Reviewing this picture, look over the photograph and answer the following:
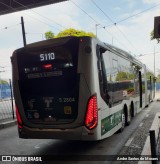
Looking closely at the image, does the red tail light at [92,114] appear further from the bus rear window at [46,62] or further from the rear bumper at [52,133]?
the bus rear window at [46,62]

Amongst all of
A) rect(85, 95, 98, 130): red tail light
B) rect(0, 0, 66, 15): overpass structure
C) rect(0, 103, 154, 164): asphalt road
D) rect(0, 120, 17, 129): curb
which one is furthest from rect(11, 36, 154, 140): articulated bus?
rect(0, 0, 66, 15): overpass structure

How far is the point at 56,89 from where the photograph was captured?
6406 millimetres

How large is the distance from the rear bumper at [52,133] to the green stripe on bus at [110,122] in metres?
0.71

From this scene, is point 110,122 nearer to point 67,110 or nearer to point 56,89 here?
point 67,110

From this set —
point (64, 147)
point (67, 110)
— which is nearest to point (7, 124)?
point (64, 147)

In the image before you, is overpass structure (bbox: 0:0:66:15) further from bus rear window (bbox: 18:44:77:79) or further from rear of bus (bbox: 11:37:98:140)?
rear of bus (bbox: 11:37:98:140)

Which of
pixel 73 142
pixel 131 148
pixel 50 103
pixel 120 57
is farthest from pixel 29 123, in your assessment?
pixel 120 57

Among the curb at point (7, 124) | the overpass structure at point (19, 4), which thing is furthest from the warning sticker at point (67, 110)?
the overpass structure at point (19, 4)

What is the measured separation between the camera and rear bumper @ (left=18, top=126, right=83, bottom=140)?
608 centimetres

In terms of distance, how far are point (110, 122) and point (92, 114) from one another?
1.34m

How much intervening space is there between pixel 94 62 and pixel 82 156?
7.87 ft

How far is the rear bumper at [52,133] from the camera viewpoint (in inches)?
239

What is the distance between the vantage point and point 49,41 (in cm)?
654

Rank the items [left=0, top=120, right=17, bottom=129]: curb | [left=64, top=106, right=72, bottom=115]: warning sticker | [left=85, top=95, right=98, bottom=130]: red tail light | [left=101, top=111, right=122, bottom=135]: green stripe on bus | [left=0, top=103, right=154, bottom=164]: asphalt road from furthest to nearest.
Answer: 1. [left=0, top=120, right=17, bottom=129]: curb
2. [left=0, top=103, right=154, bottom=164]: asphalt road
3. [left=101, top=111, right=122, bottom=135]: green stripe on bus
4. [left=64, top=106, right=72, bottom=115]: warning sticker
5. [left=85, top=95, right=98, bottom=130]: red tail light
